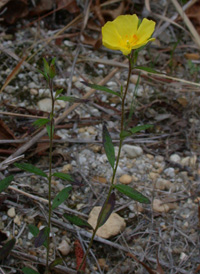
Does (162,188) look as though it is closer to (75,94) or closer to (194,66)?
(75,94)

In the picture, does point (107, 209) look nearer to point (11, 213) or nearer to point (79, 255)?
point (79, 255)

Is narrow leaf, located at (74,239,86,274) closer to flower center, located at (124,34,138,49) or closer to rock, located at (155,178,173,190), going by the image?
rock, located at (155,178,173,190)

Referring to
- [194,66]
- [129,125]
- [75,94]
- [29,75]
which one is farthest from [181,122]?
[29,75]

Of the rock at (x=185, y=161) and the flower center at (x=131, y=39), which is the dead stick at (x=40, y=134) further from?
the flower center at (x=131, y=39)

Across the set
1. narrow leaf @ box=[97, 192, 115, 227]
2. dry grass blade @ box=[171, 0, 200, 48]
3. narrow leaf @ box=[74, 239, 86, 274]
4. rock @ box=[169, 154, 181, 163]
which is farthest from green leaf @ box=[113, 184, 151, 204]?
dry grass blade @ box=[171, 0, 200, 48]

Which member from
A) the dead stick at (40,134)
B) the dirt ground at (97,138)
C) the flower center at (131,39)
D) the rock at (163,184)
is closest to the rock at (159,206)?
the dirt ground at (97,138)
